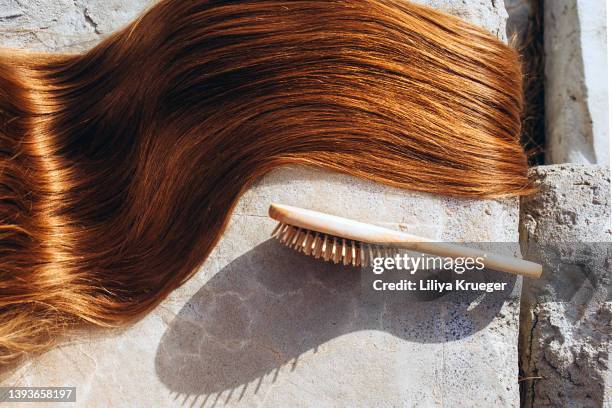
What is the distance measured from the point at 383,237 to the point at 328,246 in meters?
0.09

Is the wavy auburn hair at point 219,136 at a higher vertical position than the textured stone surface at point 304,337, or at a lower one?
higher

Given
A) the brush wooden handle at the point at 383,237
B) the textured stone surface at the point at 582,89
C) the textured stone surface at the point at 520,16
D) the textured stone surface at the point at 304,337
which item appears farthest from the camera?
the textured stone surface at the point at 520,16

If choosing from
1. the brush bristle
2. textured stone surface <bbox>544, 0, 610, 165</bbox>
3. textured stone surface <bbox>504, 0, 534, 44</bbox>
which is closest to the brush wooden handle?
the brush bristle

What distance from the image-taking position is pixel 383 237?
33.9 inches

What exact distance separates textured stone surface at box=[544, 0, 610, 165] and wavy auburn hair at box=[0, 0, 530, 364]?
23 cm

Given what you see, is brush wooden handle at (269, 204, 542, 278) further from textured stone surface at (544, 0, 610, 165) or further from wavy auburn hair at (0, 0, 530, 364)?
textured stone surface at (544, 0, 610, 165)

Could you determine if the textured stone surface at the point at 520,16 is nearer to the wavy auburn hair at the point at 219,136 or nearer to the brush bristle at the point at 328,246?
the wavy auburn hair at the point at 219,136

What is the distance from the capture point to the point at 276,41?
929 mm

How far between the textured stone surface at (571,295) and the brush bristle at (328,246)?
330 millimetres

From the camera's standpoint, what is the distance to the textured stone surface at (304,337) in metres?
0.94

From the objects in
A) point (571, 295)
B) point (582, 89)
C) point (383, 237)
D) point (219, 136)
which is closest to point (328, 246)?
point (383, 237)

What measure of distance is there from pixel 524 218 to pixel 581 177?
0.40 ft

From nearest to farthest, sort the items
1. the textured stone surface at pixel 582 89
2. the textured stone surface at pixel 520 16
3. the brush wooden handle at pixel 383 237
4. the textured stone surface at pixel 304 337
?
1. the brush wooden handle at pixel 383 237
2. the textured stone surface at pixel 304 337
3. the textured stone surface at pixel 582 89
4. the textured stone surface at pixel 520 16

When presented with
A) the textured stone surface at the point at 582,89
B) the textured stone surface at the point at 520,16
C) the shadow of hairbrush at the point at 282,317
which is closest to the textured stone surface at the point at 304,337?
the shadow of hairbrush at the point at 282,317
